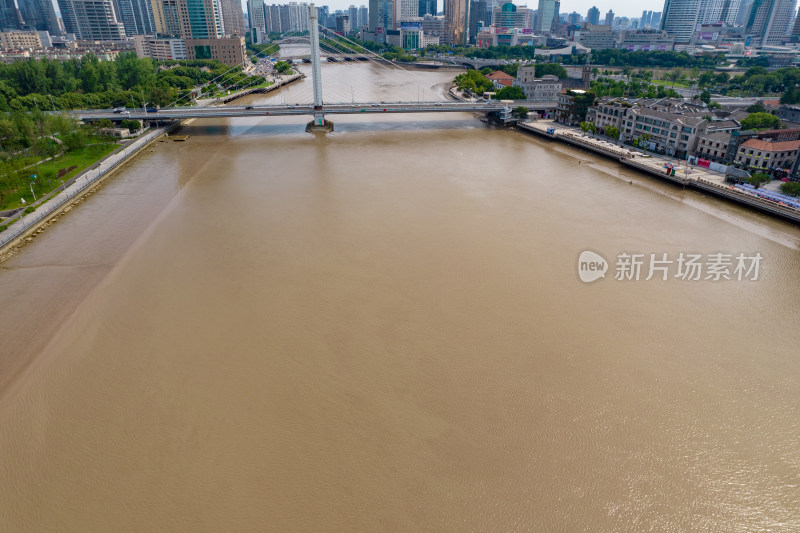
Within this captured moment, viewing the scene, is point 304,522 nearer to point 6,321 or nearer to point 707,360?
point 707,360

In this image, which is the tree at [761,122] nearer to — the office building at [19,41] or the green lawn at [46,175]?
Answer: the green lawn at [46,175]

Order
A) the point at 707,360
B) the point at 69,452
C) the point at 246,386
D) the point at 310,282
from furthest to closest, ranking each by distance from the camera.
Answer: the point at 310,282
the point at 707,360
the point at 246,386
the point at 69,452

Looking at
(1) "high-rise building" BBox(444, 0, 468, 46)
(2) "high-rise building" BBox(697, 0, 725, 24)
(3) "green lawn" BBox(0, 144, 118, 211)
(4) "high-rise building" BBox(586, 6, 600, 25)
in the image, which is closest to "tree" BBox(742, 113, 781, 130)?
(3) "green lawn" BBox(0, 144, 118, 211)

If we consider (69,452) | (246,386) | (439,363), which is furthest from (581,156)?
(69,452)

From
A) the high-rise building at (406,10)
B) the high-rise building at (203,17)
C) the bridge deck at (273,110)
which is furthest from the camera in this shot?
the high-rise building at (406,10)

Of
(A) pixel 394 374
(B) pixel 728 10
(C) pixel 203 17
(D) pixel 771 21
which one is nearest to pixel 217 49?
(C) pixel 203 17

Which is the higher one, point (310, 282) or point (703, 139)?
point (703, 139)

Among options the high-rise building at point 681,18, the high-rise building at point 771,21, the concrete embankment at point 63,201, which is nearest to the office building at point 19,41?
the concrete embankment at point 63,201
